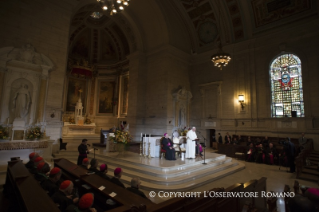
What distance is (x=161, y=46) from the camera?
15.0 meters

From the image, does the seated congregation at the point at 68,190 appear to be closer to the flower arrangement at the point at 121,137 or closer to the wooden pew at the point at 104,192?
the wooden pew at the point at 104,192

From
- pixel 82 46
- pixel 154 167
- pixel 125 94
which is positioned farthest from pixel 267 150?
pixel 82 46

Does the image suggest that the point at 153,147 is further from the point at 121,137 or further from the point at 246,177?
the point at 246,177

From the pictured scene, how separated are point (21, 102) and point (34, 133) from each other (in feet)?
5.83

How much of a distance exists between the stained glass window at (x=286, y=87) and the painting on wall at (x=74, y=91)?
17.1m

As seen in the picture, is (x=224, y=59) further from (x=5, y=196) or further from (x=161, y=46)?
(x=5, y=196)

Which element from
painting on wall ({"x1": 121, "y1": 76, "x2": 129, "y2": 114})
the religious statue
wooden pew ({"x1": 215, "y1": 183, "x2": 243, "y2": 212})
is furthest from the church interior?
painting on wall ({"x1": 121, "y1": 76, "x2": 129, "y2": 114})

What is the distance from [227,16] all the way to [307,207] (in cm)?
1521

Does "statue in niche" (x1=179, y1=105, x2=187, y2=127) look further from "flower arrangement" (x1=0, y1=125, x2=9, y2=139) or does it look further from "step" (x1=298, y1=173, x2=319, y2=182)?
"flower arrangement" (x1=0, y1=125, x2=9, y2=139)

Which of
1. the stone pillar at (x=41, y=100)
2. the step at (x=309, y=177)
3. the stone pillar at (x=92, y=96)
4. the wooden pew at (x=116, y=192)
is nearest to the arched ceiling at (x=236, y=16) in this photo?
the step at (x=309, y=177)

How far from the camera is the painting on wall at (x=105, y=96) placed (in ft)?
63.3

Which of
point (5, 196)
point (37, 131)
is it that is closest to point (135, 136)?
point (37, 131)

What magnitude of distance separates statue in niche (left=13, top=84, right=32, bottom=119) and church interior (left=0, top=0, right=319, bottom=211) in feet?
0.15

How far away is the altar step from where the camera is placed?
564 centimetres
